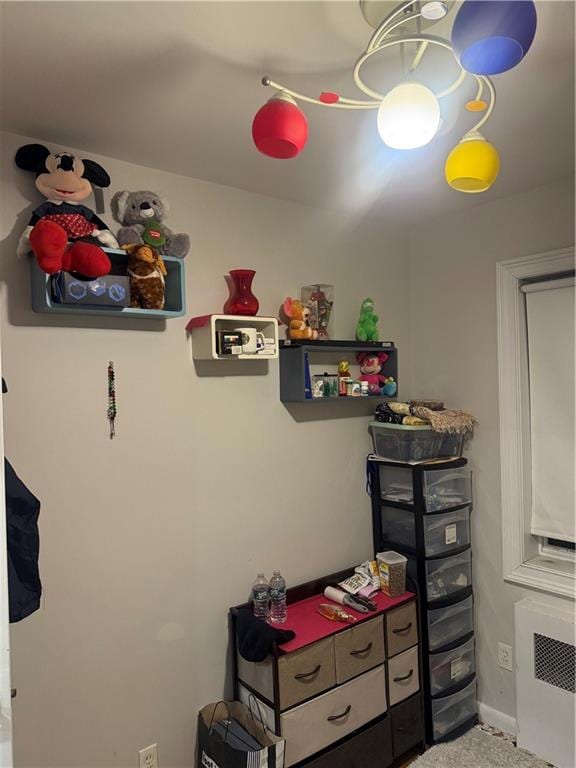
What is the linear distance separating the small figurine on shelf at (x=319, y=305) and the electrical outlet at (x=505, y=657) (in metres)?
1.74

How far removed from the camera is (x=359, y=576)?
2.59m

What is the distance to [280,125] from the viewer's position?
1.18 meters

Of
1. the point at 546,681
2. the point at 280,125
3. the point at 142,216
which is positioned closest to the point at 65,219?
the point at 142,216

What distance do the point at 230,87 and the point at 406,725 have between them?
2.61 m

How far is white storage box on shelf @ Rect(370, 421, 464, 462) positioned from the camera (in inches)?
105

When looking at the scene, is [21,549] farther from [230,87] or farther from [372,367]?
[372,367]

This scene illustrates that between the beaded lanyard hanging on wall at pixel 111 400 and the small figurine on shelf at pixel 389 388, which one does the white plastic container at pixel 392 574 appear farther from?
the beaded lanyard hanging on wall at pixel 111 400

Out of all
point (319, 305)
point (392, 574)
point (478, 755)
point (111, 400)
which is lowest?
point (478, 755)

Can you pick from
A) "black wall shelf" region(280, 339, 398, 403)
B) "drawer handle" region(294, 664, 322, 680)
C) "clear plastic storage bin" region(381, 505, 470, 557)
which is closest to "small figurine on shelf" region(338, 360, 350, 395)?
"black wall shelf" region(280, 339, 398, 403)

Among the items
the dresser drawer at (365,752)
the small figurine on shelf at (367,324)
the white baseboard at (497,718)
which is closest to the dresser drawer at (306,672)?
the dresser drawer at (365,752)

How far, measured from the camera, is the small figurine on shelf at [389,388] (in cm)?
274

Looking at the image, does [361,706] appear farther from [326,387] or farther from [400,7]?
[400,7]

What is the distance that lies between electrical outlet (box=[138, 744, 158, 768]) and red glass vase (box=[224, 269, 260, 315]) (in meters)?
1.72

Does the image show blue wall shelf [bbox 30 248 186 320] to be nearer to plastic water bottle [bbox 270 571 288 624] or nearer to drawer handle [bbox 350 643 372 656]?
plastic water bottle [bbox 270 571 288 624]
